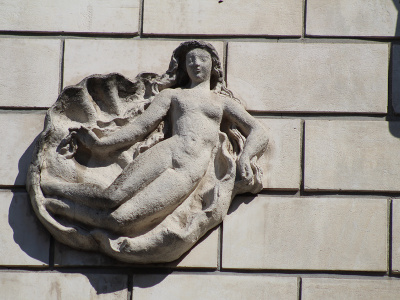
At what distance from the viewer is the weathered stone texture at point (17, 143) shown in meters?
6.91

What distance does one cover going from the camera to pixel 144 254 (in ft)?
21.1

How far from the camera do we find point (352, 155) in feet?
22.7

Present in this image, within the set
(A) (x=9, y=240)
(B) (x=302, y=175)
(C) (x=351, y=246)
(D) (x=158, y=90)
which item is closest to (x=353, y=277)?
(C) (x=351, y=246)


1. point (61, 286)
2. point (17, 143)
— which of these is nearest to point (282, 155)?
point (61, 286)

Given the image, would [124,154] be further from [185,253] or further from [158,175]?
[185,253]

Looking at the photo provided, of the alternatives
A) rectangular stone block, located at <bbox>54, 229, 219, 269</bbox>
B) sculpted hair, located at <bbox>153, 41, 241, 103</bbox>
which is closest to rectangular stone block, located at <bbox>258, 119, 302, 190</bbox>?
sculpted hair, located at <bbox>153, 41, 241, 103</bbox>

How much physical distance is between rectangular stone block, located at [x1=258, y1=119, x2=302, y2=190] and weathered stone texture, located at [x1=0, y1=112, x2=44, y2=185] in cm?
201

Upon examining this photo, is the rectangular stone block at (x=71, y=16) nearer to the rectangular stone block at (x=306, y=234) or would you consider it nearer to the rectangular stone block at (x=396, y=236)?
the rectangular stone block at (x=306, y=234)

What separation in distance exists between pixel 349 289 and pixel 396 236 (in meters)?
0.61

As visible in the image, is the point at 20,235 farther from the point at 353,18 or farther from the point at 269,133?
the point at 353,18

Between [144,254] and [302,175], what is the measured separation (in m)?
1.53

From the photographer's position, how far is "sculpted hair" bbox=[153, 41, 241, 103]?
6973 mm

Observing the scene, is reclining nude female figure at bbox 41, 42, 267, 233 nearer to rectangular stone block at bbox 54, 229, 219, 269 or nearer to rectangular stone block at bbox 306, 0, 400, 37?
rectangular stone block at bbox 54, 229, 219, 269

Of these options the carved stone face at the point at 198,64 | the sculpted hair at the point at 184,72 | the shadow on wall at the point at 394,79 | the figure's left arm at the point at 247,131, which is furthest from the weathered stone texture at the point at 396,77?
the carved stone face at the point at 198,64
